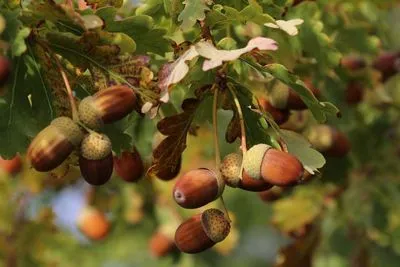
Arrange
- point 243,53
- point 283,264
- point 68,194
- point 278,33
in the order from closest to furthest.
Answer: point 243,53 → point 278,33 → point 283,264 → point 68,194

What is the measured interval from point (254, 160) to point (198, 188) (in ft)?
0.47

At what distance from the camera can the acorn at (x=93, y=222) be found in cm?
568

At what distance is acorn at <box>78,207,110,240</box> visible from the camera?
5676 millimetres

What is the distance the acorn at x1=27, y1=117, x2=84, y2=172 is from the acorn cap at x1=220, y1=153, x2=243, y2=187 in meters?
0.34

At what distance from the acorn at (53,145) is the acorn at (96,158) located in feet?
0.10

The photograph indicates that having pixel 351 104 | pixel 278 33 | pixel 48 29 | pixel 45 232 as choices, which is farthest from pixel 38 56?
pixel 45 232

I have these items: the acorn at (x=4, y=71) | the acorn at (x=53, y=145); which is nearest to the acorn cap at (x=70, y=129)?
the acorn at (x=53, y=145)

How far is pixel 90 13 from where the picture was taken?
93.4 inches

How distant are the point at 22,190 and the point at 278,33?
2.72 meters

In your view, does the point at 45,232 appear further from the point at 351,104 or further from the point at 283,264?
the point at 351,104

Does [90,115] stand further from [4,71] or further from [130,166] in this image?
[130,166]

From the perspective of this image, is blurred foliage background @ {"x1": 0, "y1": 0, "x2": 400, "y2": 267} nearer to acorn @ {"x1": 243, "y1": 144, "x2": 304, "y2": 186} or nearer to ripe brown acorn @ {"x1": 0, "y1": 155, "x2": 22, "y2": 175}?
ripe brown acorn @ {"x1": 0, "y1": 155, "x2": 22, "y2": 175}

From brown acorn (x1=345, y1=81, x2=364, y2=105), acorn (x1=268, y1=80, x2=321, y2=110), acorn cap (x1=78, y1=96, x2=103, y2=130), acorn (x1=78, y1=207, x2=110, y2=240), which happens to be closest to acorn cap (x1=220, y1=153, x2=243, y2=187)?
acorn cap (x1=78, y1=96, x2=103, y2=130)

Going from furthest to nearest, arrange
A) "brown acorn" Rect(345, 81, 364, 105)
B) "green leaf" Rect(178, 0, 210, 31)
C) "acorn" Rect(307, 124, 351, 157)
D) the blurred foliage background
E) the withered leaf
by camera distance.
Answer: "brown acorn" Rect(345, 81, 364, 105) → "acorn" Rect(307, 124, 351, 157) → the blurred foliage background → the withered leaf → "green leaf" Rect(178, 0, 210, 31)
